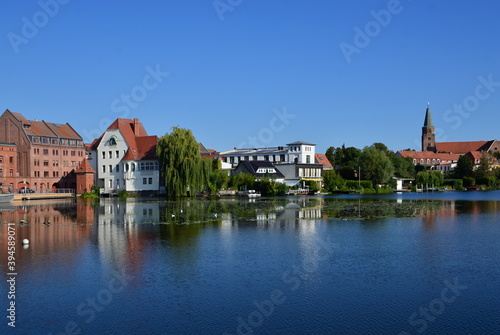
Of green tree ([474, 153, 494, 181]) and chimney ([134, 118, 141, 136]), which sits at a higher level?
chimney ([134, 118, 141, 136])

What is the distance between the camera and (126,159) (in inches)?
3226

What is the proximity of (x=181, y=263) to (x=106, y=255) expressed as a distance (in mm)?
3903

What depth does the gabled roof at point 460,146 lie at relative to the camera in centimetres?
18238

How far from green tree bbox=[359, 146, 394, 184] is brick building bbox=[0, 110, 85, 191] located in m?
53.6

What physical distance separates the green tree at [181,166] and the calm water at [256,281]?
36596 mm

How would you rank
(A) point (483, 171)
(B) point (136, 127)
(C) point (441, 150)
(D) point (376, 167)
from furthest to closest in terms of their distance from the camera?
(C) point (441, 150) → (A) point (483, 171) → (D) point (376, 167) → (B) point (136, 127)

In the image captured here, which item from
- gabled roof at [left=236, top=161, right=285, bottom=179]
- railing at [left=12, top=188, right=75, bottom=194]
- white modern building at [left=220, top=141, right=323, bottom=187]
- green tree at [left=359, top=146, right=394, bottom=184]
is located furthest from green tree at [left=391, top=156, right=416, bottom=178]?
railing at [left=12, top=188, right=75, bottom=194]

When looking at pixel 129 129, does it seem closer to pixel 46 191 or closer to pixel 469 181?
pixel 46 191

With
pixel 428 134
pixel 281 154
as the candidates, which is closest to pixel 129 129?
pixel 281 154

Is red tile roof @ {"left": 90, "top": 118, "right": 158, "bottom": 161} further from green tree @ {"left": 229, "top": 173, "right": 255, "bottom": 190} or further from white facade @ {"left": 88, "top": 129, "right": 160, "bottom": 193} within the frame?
green tree @ {"left": 229, "top": 173, "right": 255, "bottom": 190}

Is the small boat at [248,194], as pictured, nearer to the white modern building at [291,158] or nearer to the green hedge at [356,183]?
the white modern building at [291,158]

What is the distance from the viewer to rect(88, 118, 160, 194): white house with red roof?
80.9 m

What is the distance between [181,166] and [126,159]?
18259 mm

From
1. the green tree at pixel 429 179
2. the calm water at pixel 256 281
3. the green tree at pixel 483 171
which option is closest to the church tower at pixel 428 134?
the green tree at pixel 483 171
